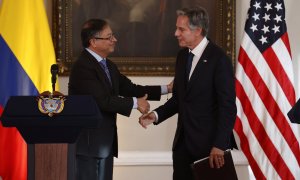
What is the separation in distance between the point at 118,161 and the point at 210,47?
6.29 feet

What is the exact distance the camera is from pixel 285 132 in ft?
16.4

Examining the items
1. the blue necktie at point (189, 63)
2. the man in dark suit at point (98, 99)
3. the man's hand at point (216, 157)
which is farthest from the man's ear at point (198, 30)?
the man's hand at point (216, 157)

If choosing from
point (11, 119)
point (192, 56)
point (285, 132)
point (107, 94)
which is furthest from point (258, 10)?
point (11, 119)

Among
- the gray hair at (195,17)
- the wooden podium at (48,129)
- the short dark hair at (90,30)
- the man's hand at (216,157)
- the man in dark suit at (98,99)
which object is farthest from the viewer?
the short dark hair at (90,30)

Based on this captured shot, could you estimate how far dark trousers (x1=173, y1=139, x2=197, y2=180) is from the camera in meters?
3.59

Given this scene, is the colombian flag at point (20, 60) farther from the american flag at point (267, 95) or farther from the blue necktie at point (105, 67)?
the american flag at point (267, 95)

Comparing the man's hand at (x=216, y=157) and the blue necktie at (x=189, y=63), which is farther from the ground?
the blue necktie at (x=189, y=63)

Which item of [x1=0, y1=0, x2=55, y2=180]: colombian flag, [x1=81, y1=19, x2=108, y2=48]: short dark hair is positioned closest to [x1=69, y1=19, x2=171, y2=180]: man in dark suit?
[x1=81, y1=19, x2=108, y2=48]: short dark hair

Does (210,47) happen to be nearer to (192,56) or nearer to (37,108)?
(192,56)

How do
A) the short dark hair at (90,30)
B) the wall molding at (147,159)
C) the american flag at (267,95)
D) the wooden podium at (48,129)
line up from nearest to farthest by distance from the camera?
1. the wooden podium at (48,129)
2. the short dark hair at (90,30)
3. the american flag at (267,95)
4. the wall molding at (147,159)

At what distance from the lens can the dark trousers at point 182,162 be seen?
3594mm

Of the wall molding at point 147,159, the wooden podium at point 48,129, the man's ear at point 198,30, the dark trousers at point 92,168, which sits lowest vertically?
the wall molding at point 147,159

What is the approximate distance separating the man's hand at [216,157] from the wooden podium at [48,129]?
837 millimetres

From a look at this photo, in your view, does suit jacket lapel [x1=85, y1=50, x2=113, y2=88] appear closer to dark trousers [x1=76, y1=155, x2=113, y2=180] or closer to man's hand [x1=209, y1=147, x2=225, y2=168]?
dark trousers [x1=76, y1=155, x2=113, y2=180]
